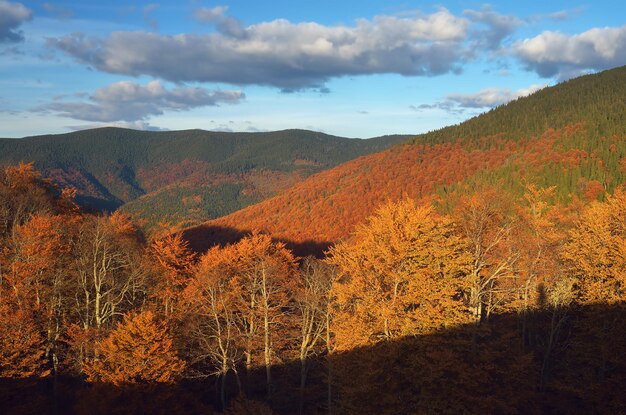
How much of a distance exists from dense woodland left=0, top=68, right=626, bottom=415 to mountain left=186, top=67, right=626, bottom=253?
80.7 metres

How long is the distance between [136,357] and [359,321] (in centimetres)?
1386

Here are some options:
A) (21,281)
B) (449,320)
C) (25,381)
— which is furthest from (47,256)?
(449,320)

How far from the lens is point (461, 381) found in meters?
15.9

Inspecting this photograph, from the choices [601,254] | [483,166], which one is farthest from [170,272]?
[483,166]

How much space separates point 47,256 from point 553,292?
104 ft

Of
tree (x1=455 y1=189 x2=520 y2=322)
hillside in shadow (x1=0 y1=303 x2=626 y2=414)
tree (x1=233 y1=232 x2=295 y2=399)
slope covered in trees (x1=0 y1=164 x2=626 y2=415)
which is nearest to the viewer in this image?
hillside in shadow (x1=0 y1=303 x2=626 y2=414)

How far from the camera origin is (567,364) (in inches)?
879

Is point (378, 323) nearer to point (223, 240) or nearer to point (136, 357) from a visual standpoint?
point (136, 357)

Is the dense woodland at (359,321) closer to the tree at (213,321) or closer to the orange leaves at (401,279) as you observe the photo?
the orange leaves at (401,279)

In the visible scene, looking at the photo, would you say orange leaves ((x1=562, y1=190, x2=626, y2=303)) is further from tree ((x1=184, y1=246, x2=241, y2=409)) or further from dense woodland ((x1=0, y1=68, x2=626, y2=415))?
tree ((x1=184, y1=246, x2=241, y2=409))

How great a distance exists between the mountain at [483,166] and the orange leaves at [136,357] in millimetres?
86999

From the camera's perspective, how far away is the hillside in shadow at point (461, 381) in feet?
54.1

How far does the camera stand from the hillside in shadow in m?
16.5

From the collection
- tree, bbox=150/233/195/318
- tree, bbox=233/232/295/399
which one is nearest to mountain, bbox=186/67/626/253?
tree, bbox=150/233/195/318
